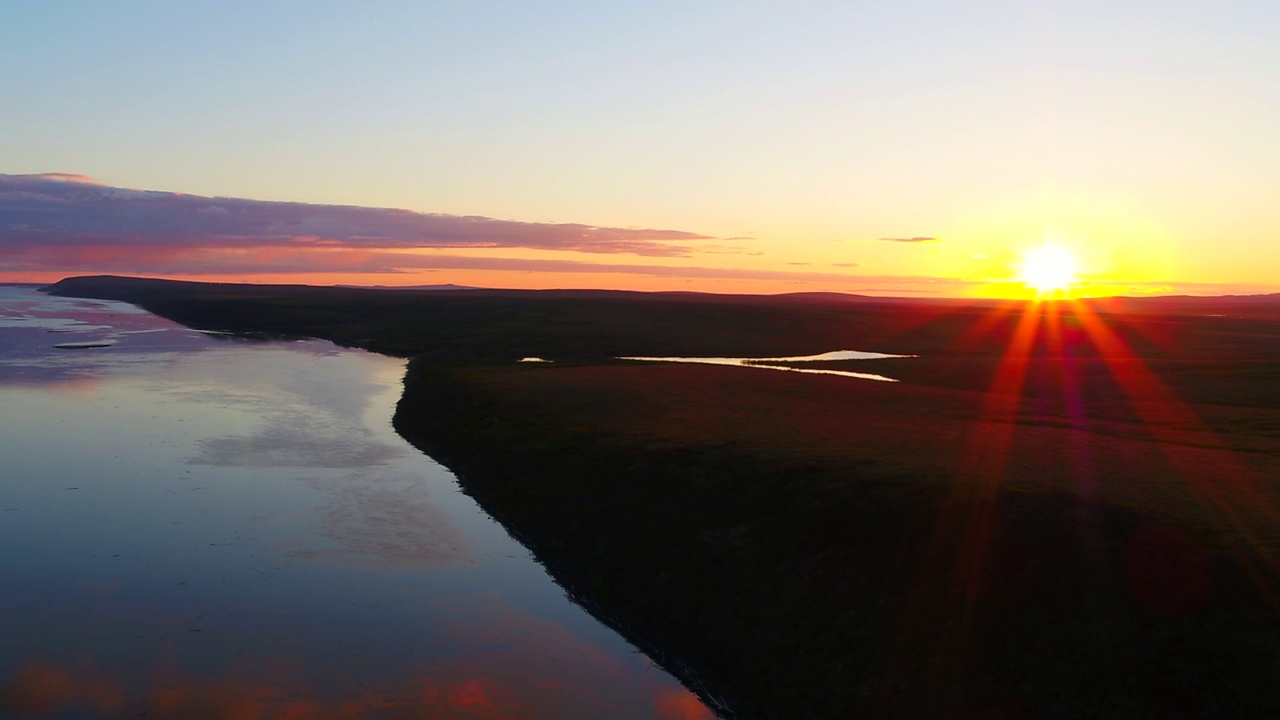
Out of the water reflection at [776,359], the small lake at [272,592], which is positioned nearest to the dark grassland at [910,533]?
the small lake at [272,592]

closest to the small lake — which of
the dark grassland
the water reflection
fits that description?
the dark grassland

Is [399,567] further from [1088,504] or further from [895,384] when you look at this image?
[895,384]

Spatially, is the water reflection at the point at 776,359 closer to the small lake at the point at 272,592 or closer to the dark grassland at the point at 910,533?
the dark grassland at the point at 910,533

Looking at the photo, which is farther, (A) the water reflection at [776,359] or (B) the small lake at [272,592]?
(A) the water reflection at [776,359]

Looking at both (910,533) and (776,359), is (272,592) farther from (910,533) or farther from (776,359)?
(776,359)

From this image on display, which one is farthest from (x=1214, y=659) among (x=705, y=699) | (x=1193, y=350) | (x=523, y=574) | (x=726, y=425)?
(x=1193, y=350)

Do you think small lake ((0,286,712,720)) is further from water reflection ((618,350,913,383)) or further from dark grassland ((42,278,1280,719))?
water reflection ((618,350,913,383))
